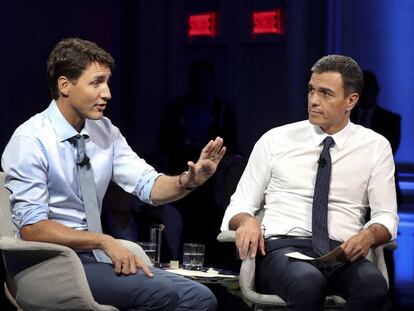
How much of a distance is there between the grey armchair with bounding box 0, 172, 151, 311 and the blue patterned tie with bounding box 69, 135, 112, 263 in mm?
214

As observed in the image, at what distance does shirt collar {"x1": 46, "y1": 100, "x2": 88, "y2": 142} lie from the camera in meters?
3.22

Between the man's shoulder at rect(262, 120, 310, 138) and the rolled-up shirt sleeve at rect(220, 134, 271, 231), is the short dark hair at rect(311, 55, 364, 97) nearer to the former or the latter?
the man's shoulder at rect(262, 120, 310, 138)

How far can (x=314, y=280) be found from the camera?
11.3 ft

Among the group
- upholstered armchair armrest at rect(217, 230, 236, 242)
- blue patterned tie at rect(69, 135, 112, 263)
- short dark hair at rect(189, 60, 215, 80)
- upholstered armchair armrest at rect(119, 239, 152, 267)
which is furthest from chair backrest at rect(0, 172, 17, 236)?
short dark hair at rect(189, 60, 215, 80)

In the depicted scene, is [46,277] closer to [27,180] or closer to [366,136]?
[27,180]

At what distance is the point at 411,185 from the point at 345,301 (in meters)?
2.31

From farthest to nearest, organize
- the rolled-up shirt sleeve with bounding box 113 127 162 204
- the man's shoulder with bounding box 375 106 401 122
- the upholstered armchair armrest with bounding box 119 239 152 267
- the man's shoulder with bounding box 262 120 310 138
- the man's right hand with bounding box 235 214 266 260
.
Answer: the man's shoulder with bounding box 375 106 401 122 < the man's shoulder with bounding box 262 120 310 138 < the man's right hand with bounding box 235 214 266 260 < the rolled-up shirt sleeve with bounding box 113 127 162 204 < the upholstered armchair armrest with bounding box 119 239 152 267

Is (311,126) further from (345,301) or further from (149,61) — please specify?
(149,61)

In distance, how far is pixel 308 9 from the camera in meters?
5.75

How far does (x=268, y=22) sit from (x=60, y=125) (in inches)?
111

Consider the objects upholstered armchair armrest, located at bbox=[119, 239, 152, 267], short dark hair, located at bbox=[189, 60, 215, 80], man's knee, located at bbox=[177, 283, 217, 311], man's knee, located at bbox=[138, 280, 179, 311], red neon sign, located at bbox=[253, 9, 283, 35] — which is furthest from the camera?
short dark hair, located at bbox=[189, 60, 215, 80]

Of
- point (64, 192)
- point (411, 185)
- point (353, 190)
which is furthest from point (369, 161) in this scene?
point (411, 185)

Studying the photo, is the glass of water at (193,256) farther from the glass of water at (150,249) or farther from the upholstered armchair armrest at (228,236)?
the upholstered armchair armrest at (228,236)

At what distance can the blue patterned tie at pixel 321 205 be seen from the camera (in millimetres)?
3674
